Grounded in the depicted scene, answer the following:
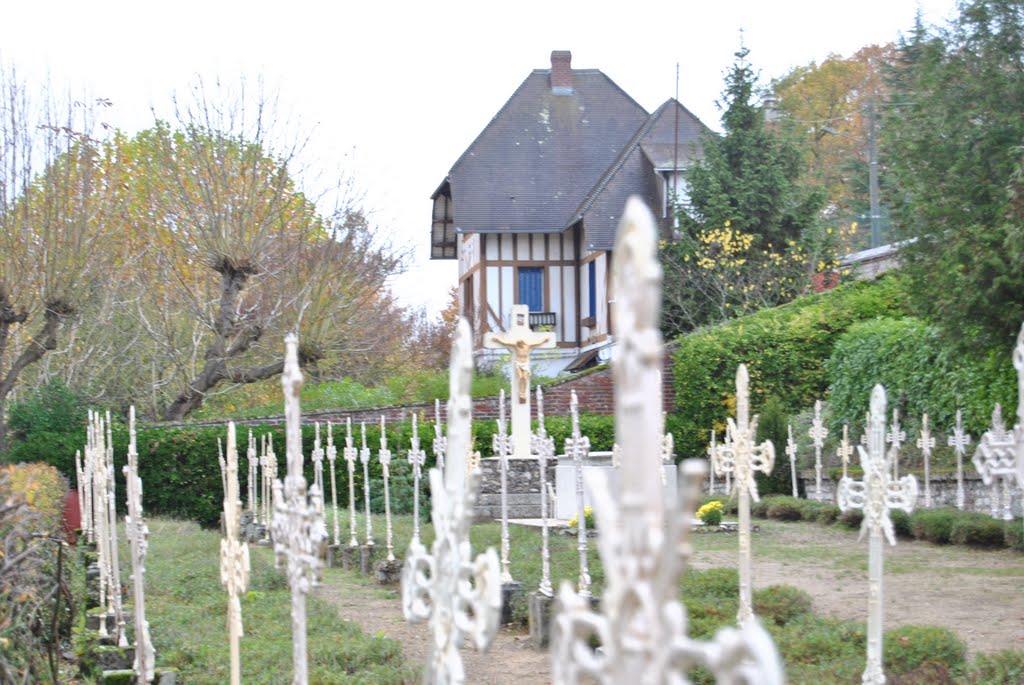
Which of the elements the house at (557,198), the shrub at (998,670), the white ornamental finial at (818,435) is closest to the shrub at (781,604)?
the shrub at (998,670)

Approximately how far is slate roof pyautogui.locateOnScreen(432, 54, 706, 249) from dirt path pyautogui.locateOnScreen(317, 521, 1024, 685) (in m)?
16.9

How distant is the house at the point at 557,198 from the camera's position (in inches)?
1304

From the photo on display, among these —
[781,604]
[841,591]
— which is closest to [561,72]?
[841,591]

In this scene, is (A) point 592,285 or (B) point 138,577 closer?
(B) point 138,577

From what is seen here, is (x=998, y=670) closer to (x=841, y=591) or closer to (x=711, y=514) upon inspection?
(x=841, y=591)

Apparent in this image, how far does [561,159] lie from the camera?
3591 centimetres

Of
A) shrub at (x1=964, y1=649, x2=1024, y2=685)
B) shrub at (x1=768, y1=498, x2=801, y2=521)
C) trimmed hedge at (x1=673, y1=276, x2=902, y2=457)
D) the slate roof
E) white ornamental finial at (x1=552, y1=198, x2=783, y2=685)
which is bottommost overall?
shrub at (x1=768, y1=498, x2=801, y2=521)

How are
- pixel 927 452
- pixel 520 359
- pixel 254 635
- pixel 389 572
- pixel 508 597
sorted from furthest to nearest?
pixel 520 359, pixel 927 452, pixel 389 572, pixel 508 597, pixel 254 635

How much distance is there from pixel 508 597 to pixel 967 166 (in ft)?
24.8

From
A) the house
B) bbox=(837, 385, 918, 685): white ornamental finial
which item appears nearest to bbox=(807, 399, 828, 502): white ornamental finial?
the house

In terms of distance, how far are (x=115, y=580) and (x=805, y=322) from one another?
20.3 metres

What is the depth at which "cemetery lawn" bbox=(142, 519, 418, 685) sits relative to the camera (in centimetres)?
831

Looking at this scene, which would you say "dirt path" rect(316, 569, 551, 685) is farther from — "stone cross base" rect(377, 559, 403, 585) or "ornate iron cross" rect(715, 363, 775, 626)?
"ornate iron cross" rect(715, 363, 775, 626)

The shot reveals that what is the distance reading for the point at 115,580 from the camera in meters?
9.74
